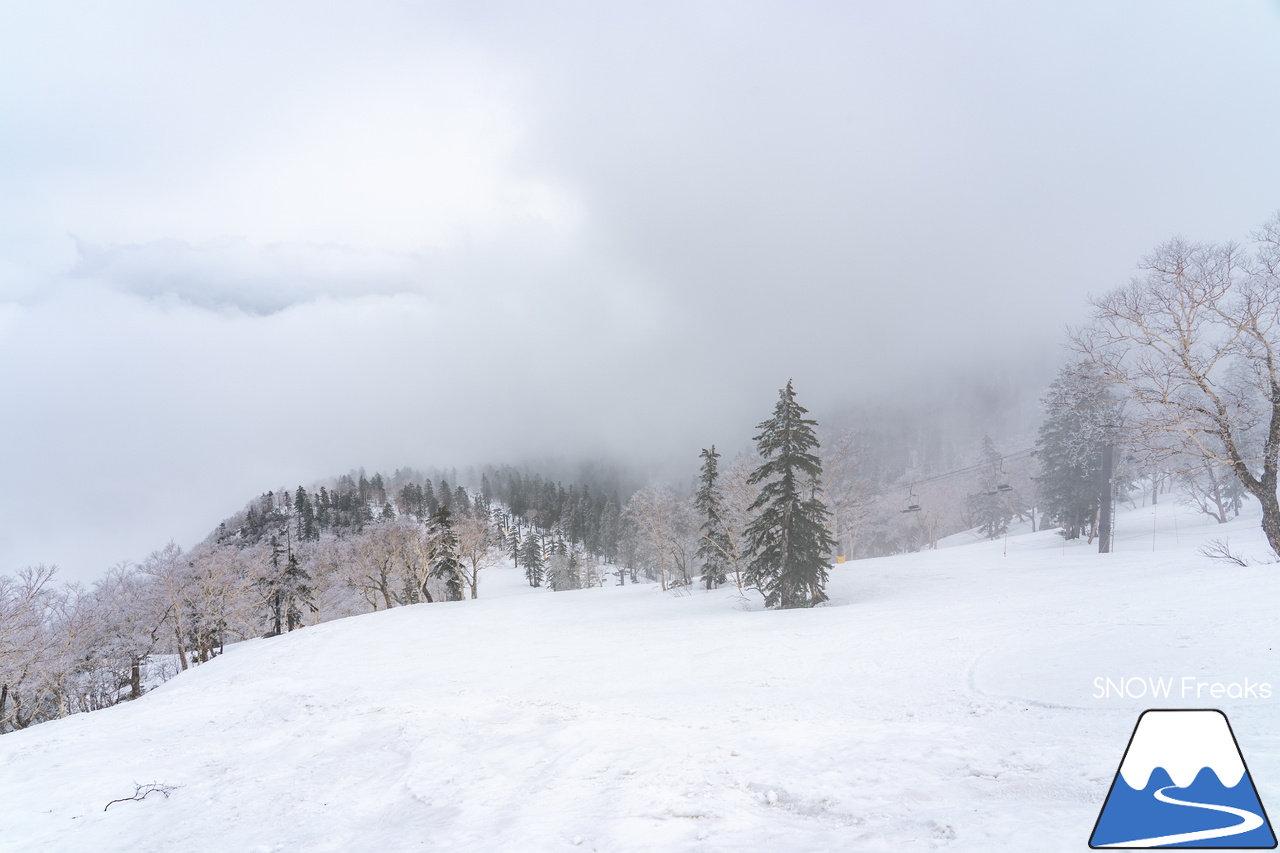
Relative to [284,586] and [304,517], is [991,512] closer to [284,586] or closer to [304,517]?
[284,586]

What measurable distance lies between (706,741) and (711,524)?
1296 inches

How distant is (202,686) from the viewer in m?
20.1

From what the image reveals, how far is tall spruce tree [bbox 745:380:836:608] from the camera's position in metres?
25.0

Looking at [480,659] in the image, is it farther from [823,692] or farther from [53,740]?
[823,692]

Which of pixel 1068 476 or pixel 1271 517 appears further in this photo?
pixel 1068 476

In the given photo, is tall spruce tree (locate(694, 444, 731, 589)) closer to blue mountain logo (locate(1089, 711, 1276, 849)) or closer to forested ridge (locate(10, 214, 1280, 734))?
forested ridge (locate(10, 214, 1280, 734))

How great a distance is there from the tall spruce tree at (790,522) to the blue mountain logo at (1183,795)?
20.5 metres

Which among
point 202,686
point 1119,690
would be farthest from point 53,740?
point 1119,690

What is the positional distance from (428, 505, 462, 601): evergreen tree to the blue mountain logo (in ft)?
156

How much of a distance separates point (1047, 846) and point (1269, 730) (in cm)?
353

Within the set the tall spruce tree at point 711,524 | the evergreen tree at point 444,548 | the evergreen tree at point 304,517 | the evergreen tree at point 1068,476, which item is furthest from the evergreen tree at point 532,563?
the evergreen tree at point 1068,476

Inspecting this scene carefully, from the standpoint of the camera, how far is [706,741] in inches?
291

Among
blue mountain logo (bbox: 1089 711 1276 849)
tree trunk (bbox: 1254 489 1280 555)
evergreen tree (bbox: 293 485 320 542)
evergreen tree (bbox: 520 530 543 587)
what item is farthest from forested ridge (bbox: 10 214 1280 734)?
evergreen tree (bbox: 293 485 320 542)

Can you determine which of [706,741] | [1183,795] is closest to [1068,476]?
[706,741]
